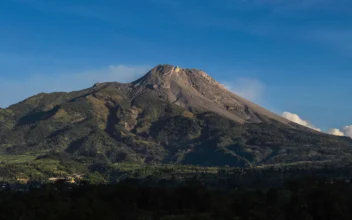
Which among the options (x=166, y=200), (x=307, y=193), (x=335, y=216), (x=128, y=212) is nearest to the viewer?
(x=335, y=216)

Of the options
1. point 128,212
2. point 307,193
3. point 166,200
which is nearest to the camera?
point 307,193

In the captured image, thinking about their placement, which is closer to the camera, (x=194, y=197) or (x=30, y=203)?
(x=30, y=203)

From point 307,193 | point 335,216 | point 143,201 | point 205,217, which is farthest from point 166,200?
point 335,216

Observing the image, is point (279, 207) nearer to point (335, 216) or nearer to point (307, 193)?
point (307, 193)

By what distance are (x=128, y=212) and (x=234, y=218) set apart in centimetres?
3505

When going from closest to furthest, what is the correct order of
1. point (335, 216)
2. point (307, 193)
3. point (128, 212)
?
point (335, 216), point (307, 193), point (128, 212)

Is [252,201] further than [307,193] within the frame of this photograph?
Yes

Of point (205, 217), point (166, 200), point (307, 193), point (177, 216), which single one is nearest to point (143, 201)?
point (166, 200)

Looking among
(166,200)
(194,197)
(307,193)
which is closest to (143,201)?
(166,200)

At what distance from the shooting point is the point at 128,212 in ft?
433

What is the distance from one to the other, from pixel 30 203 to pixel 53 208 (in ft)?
69.7

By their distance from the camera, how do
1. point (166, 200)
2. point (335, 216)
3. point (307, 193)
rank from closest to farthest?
point (335, 216) < point (307, 193) < point (166, 200)

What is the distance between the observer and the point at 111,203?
5404 inches

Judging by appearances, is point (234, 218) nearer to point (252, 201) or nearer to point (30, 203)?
point (252, 201)
